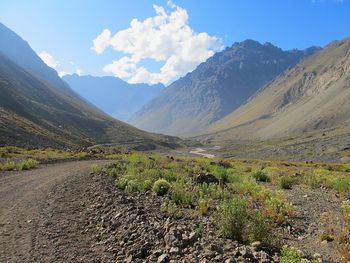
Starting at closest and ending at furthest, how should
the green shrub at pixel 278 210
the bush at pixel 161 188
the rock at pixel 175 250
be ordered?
the rock at pixel 175 250
the green shrub at pixel 278 210
the bush at pixel 161 188

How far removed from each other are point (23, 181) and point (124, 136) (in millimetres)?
157343

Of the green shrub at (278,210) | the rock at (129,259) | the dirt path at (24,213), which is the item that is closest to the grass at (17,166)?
the dirt path at (24,213)

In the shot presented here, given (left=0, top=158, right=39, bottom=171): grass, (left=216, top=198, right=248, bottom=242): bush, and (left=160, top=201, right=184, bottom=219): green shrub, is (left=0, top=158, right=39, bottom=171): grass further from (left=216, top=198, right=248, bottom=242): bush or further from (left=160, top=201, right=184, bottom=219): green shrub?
(left=216, top=198, right=248, bottom=242): bush

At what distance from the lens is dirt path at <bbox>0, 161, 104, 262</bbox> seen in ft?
34.8

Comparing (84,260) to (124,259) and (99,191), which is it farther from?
(99,191)

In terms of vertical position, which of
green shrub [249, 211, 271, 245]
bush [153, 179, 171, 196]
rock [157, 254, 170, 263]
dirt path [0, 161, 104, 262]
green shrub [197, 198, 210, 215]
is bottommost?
dirt path [0, 161, 104, 262]

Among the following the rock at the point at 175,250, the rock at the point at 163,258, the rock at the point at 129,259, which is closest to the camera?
the rock at the point at 163,258

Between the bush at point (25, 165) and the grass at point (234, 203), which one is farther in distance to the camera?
the bush at point (25, 165)

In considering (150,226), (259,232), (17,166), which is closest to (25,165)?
(17,166)

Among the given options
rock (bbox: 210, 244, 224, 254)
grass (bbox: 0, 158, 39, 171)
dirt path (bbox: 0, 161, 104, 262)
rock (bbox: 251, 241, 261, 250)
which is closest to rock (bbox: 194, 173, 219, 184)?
dirt path (bbox: 0, 161, 104, 262)

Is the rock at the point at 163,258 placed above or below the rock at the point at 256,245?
below

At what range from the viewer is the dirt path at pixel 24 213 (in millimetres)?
10602

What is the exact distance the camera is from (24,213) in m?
14.7

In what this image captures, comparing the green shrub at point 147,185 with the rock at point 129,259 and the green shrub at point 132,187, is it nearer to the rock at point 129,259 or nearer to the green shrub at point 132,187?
the green shrub at point 132,187
